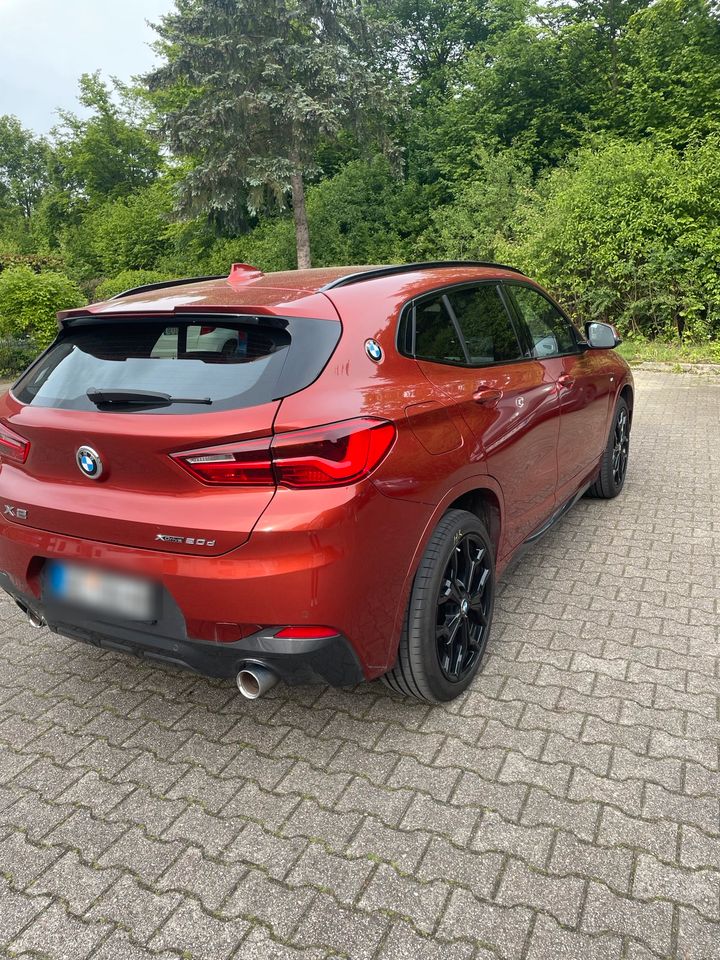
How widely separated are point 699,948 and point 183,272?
31765 mm

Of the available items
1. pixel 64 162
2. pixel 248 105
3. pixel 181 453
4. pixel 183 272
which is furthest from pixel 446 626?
pixel 64 162

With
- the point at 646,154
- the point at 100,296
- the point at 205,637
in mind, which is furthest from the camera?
the point at 100,296

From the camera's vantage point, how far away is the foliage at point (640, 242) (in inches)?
468

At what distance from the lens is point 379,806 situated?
2.30 metres

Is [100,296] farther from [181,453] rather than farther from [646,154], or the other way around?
[181,453]

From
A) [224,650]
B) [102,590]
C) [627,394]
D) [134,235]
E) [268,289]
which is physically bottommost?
[224,650]

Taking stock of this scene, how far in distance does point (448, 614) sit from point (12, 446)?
1.75 m

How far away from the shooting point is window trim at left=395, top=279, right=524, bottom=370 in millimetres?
2611

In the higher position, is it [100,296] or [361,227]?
[361,227]

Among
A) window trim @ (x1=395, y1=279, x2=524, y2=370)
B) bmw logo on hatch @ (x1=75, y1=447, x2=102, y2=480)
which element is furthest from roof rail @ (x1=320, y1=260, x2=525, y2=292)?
bmw logo on hatch @ (x1=75, y1=447, x2=102, y2=480)

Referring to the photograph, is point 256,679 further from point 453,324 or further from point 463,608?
point 453,324

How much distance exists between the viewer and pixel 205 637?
2230mm

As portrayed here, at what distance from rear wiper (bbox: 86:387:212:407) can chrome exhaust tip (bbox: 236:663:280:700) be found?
849 millimetres

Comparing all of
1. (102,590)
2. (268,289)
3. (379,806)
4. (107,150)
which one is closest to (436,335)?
(268,289)
